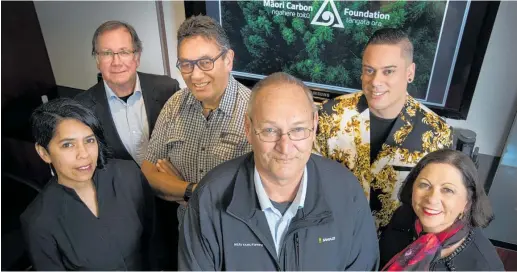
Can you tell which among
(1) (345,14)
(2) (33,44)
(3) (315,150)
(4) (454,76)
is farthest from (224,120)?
(2) (33,44)

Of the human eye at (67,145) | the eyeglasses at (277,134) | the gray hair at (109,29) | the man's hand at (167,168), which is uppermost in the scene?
the gray hair at (109,29)

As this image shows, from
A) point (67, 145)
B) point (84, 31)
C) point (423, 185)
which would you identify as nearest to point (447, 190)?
point (423, 185)

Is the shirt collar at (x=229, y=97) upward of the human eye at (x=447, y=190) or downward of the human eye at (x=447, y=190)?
upward

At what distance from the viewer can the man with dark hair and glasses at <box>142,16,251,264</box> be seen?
5.44 feet

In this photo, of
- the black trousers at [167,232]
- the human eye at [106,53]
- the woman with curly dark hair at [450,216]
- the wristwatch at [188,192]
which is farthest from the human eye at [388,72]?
the human eye at [106,53]

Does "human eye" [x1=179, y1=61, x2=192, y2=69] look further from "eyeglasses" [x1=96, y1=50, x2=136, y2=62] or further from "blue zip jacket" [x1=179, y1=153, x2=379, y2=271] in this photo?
"blue zip jacket" [x1=179, y1=153, x2=379, y2=271]

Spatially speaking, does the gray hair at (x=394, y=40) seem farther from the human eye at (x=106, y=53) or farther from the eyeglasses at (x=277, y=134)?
the human eye at (x=106, y=53)

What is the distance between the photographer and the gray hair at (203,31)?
1657 mm

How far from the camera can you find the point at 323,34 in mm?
2340

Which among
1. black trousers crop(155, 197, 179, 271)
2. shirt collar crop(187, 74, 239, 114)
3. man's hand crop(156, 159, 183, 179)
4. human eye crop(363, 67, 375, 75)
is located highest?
human eye crop(363, 67, 375, 75)

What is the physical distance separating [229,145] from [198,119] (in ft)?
0.62

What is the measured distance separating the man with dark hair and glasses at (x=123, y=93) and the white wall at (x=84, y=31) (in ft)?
2.31

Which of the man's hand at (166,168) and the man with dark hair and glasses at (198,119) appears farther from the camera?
the man's hand at (166,168)

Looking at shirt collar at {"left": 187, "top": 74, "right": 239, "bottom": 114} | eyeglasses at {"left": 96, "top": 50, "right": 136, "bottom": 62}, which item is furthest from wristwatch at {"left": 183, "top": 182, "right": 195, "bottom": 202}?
eyeglasses at {"left": 96, "top": 50, "right": 136, "bottom": 62}
